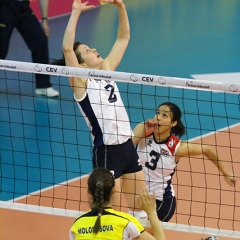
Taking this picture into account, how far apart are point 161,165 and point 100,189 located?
4.44 feet

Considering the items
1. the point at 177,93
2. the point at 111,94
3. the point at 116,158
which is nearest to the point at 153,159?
the point at 116,158

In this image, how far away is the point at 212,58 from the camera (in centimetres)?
1030

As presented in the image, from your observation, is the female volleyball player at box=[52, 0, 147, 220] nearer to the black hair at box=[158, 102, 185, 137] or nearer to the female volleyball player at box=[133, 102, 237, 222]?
the female volleyball player at box=[133, 102, 237, 222]

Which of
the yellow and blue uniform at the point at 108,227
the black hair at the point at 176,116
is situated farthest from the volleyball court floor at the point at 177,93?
the yellow and blue uniform at the point at 108,227

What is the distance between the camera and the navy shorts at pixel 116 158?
4.69 m

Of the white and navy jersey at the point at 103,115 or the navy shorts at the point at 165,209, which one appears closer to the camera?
the white and navy jersey at the point at 103,115

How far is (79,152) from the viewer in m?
6.85

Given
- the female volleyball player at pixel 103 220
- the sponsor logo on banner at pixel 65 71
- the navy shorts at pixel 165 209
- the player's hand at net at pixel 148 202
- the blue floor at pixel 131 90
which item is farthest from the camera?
the blue floor at pixel 131 90

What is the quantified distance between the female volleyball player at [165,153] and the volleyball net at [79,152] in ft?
0.87

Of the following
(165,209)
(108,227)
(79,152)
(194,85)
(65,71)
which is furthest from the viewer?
(79,152)

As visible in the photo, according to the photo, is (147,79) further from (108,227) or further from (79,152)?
(79,152)

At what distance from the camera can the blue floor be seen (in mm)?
6602

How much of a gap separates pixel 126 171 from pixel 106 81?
2.30 feet

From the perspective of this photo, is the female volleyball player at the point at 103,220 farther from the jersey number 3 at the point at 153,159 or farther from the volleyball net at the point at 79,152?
the jersey number 3 at the point at 153,159
